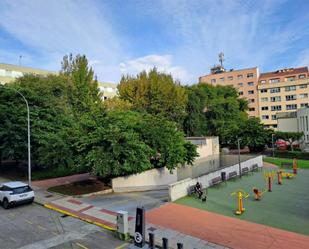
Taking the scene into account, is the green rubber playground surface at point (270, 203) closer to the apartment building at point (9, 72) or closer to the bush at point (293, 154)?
the bush at point (293, 154)

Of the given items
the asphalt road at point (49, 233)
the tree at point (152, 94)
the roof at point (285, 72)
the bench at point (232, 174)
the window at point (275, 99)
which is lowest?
the asphalt road at point (49, 233)

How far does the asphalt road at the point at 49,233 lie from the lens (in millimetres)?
11102

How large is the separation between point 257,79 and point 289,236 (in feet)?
252

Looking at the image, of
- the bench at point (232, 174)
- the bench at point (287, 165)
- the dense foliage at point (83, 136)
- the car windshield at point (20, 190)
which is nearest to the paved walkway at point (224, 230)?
the dense foliage at point (83, 136)

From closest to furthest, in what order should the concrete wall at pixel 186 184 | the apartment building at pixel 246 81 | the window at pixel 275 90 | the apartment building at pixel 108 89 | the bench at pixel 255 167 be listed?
the concrete wall at pixel 186 184 < the bench at pixel 255 167 < the apartment building at pixel 108 89 < the window at pixel 275 90 < the apartment building at pixel 246 81

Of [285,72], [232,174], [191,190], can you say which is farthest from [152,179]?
[285,72]

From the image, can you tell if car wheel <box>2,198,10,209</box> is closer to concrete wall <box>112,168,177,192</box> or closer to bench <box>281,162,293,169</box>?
concrete wall <box>112,168,177,192</box>

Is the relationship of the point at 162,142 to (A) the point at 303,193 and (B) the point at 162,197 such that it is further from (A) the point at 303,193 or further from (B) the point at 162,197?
(A) the point at 303,193

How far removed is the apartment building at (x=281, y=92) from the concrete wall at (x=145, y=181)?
196 ft

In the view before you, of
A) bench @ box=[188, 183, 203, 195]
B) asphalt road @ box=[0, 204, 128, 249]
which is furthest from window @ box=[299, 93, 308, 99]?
asphalt road @ box=[0, 204, 128, 249]

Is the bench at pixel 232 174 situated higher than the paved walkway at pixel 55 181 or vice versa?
the bench at pixel 232 174

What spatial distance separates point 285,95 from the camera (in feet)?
247

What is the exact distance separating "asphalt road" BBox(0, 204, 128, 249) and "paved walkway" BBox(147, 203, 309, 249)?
311cm

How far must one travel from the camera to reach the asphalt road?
437 inches
